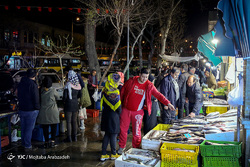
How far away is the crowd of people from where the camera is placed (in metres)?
5.52

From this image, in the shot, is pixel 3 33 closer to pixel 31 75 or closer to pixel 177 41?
pixel 177 41

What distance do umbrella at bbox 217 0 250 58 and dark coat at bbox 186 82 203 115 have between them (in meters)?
3.36

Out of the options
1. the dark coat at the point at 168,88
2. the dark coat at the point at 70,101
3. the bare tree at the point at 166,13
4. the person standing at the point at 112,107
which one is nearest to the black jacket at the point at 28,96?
the dark coat at the point at 70,101

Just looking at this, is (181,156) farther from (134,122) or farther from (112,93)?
(112,93)

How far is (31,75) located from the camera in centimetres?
636

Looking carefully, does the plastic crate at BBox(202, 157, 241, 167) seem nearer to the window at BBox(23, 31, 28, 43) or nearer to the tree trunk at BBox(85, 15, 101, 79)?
the tree trunk at BBox(85, 15, 101, 79)

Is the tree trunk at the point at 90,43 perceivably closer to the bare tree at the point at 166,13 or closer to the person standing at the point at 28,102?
the person standing at the point at 28,102

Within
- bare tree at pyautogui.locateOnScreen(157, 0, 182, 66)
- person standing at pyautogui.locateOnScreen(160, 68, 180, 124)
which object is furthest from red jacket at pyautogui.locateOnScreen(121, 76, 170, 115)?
bare tree at pyautogui.locateOnScreen(157, 0, 182, 66)

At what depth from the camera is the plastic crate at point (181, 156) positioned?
11.8 feet

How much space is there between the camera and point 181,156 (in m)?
3.66

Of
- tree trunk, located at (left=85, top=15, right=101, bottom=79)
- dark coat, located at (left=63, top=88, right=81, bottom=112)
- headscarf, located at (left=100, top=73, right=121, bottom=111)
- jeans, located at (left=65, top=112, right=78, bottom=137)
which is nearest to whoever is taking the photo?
headscarf, located at (left=100, top=73, right=121, bottom=111)

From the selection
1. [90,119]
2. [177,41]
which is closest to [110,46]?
[177,41]

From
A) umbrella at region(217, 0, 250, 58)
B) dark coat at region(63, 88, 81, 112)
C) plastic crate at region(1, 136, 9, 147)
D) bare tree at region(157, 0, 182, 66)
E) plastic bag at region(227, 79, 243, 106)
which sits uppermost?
bare tree at region(157, 0, 182, 66)

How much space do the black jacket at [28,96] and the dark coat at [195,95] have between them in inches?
177
